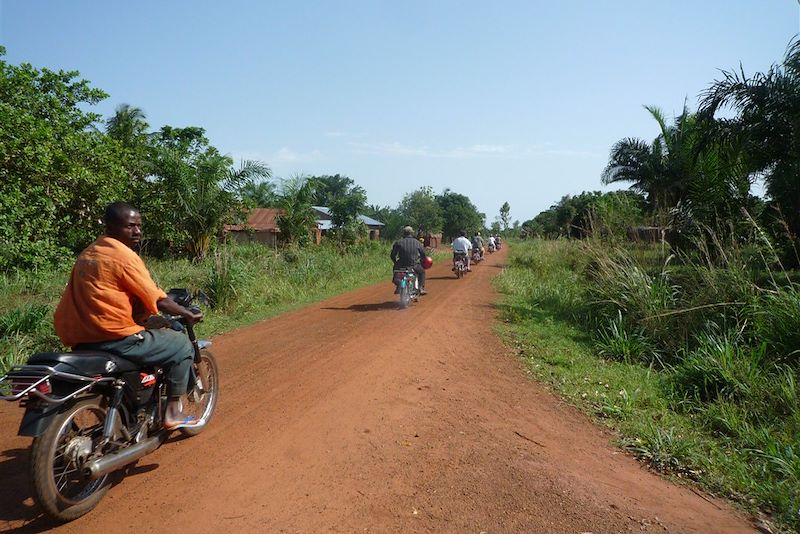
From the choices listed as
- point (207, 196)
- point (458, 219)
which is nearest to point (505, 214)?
point (458, 219)

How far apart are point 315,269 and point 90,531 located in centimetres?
1253

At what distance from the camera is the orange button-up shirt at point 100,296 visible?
3166mm

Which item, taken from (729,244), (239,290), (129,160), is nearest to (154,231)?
(129,160)

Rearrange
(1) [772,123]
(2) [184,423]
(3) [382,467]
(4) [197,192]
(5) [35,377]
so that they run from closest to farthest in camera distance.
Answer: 1. (5) [35,377]
2. (3) [382,467]
3. (2) [184,423]
4. (1) [772,123]
5. (4) [197,192]

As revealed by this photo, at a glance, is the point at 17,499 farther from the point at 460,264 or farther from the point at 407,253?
the point at 460,264

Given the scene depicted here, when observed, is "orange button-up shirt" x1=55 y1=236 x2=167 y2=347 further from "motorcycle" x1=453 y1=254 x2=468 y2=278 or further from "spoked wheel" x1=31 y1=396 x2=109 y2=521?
"motorcycle" x1=453 y1=254 x2=468 y2=278

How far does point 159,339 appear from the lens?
11.4 ft

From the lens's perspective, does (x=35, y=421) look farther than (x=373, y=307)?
No

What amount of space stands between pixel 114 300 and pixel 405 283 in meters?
7.62

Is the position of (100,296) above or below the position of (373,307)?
above

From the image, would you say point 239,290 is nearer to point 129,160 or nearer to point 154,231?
point 154,231

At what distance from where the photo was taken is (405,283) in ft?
34.7

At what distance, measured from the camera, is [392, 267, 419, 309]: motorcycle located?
34.7 feet

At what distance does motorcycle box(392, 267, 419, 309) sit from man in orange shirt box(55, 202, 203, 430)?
7240 mm
